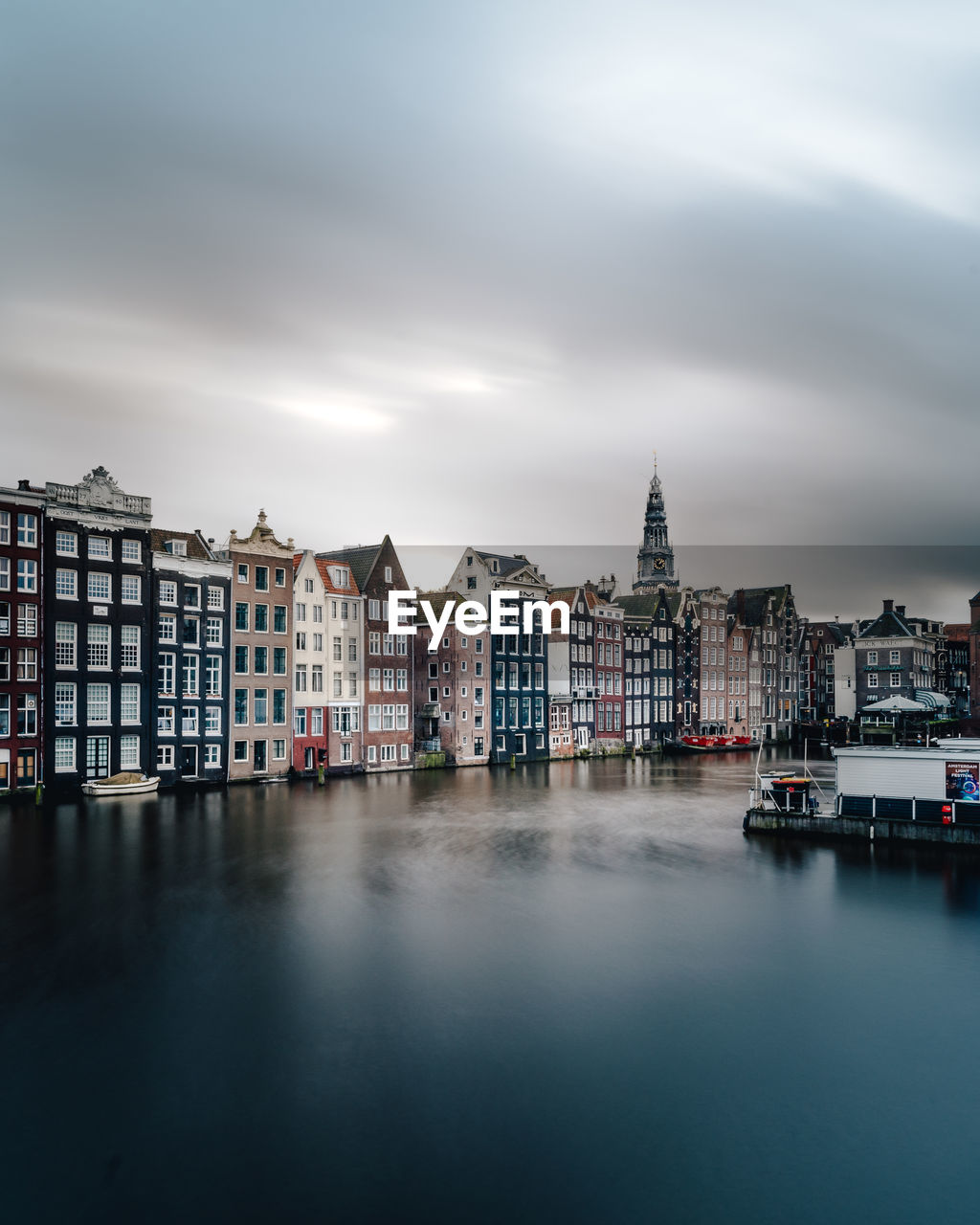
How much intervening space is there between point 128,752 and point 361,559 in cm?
2916

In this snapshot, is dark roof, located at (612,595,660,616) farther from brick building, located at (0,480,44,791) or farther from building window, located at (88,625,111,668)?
brick building, located at (0,480,44,791)

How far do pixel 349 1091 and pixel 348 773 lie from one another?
62.4m

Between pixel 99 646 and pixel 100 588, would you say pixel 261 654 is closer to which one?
pixel 99 646

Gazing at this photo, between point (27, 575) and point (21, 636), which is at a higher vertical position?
point (27, 575)

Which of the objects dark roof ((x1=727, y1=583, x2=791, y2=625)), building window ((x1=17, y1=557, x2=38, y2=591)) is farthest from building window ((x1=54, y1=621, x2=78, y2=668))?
dark roof ((x1=727, y1=583, x2=791, y2=625))

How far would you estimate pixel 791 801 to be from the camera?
181ft

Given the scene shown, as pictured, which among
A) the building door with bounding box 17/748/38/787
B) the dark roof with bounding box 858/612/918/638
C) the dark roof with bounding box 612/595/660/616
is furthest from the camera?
the dark roof with bounding box 858/612/918/638

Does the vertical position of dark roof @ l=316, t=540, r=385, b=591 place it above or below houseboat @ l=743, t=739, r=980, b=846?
above

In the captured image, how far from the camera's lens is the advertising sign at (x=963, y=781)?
4934 centimetres

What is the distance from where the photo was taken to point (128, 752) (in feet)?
223

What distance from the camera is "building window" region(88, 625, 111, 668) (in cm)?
6612

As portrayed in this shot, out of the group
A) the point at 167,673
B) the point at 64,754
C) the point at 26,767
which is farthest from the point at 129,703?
the point at 26,767

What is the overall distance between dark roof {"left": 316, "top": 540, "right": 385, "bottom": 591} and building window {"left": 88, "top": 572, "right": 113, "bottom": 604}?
2425 centimetres

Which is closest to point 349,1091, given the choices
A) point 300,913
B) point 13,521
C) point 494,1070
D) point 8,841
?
point 494,1070
